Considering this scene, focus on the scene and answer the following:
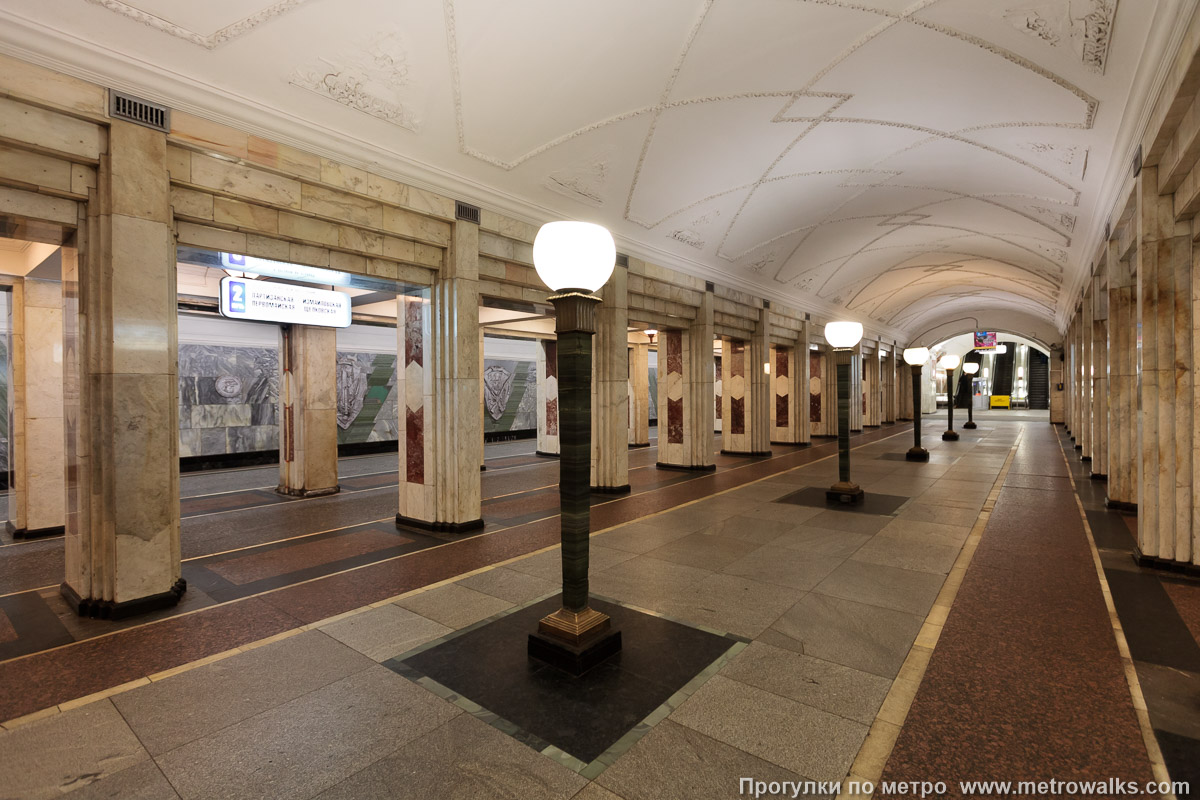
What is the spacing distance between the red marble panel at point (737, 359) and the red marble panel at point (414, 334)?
29.7ft

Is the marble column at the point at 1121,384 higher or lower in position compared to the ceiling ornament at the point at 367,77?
lower

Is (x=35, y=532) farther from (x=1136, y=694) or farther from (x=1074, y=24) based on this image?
(x=1074, y=24)

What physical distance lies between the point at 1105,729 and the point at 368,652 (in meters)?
3.82

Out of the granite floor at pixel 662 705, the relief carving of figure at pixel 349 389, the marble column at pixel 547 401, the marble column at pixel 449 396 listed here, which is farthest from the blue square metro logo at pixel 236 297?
the marble column at pixel 547 401

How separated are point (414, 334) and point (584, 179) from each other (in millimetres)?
3105

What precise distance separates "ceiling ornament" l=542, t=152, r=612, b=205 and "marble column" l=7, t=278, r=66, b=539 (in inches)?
253

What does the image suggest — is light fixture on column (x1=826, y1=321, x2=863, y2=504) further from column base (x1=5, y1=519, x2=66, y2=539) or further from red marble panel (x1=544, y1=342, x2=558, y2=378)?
column base (x1=5, y1=519, x2=66, y2=539)

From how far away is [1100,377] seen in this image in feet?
29.3

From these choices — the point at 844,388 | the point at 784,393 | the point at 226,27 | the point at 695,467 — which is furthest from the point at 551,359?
the point at 226,27

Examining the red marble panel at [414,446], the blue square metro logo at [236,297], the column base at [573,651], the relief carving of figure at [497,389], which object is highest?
the blue square metro logo at [236,297]

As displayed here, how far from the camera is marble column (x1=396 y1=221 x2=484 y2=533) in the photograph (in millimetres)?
6359

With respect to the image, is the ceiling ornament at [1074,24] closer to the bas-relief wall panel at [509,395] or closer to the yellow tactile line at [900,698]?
the yellow tactile line at [900,698]

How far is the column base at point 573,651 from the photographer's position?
2934 millimetres

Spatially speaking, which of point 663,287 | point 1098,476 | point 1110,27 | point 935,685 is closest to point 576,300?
point 935,685
